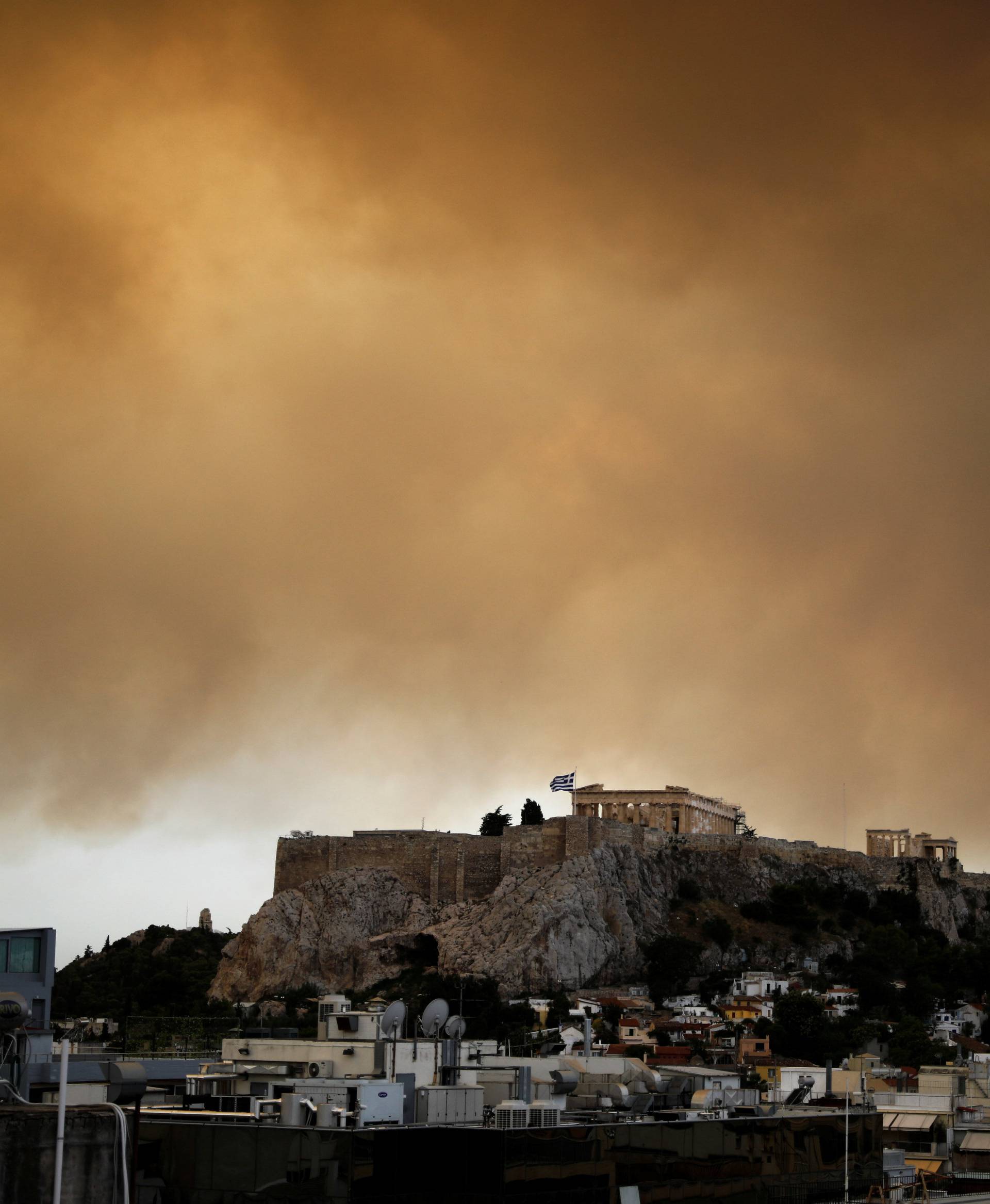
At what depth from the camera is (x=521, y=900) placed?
83125mm

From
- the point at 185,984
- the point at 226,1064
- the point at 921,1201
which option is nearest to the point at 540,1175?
the point at 921,1201

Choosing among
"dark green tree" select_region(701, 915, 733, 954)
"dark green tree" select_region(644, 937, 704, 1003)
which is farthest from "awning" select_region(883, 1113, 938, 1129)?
"dark green tree" select_region(701, 915, 733, 954)

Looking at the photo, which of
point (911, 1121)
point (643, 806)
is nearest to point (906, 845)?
point (643, 806)

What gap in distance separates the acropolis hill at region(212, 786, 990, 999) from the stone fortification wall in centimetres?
7

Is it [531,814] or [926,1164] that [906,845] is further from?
[926,1164]

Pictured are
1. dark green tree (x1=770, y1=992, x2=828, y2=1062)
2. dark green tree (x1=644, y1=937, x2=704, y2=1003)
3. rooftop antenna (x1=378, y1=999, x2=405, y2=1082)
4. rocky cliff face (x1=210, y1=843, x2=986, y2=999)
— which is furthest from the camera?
dark green tree (x1=644, y1=937, x2=704, y2=1003)

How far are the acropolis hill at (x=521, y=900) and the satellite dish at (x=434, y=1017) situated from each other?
4922 centimetres

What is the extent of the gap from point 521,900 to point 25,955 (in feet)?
199

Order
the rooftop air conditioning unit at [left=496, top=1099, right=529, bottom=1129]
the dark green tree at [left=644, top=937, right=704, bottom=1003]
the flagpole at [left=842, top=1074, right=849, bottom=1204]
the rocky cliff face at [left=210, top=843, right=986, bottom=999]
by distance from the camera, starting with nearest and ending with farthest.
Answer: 1. the rooftop air conditioning unit at [left=496, top=1099, right=529, bottom=1129]
2. the flagpole at [left=842, top=1074, right=849, bottom=1204]
3. the rocky cliff face at [left=210, top=843, right=986, bottom=999]
4. the dark green tree at [left=644, top=937, right=704, bottom=1003]

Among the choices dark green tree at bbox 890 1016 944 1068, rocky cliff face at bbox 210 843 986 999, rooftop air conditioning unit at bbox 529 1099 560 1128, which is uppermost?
rocky cliff face at bbox 210 843 986 999

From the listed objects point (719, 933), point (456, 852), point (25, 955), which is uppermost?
point (456, 852)

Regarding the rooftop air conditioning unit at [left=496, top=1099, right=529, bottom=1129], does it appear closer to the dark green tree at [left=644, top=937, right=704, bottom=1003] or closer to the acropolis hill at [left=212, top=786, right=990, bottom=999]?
the acropolis hill at [left=212, top=786, right=990, bottom=999]

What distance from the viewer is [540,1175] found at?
23.3 meters

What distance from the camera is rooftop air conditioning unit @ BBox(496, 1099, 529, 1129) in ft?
80.8
